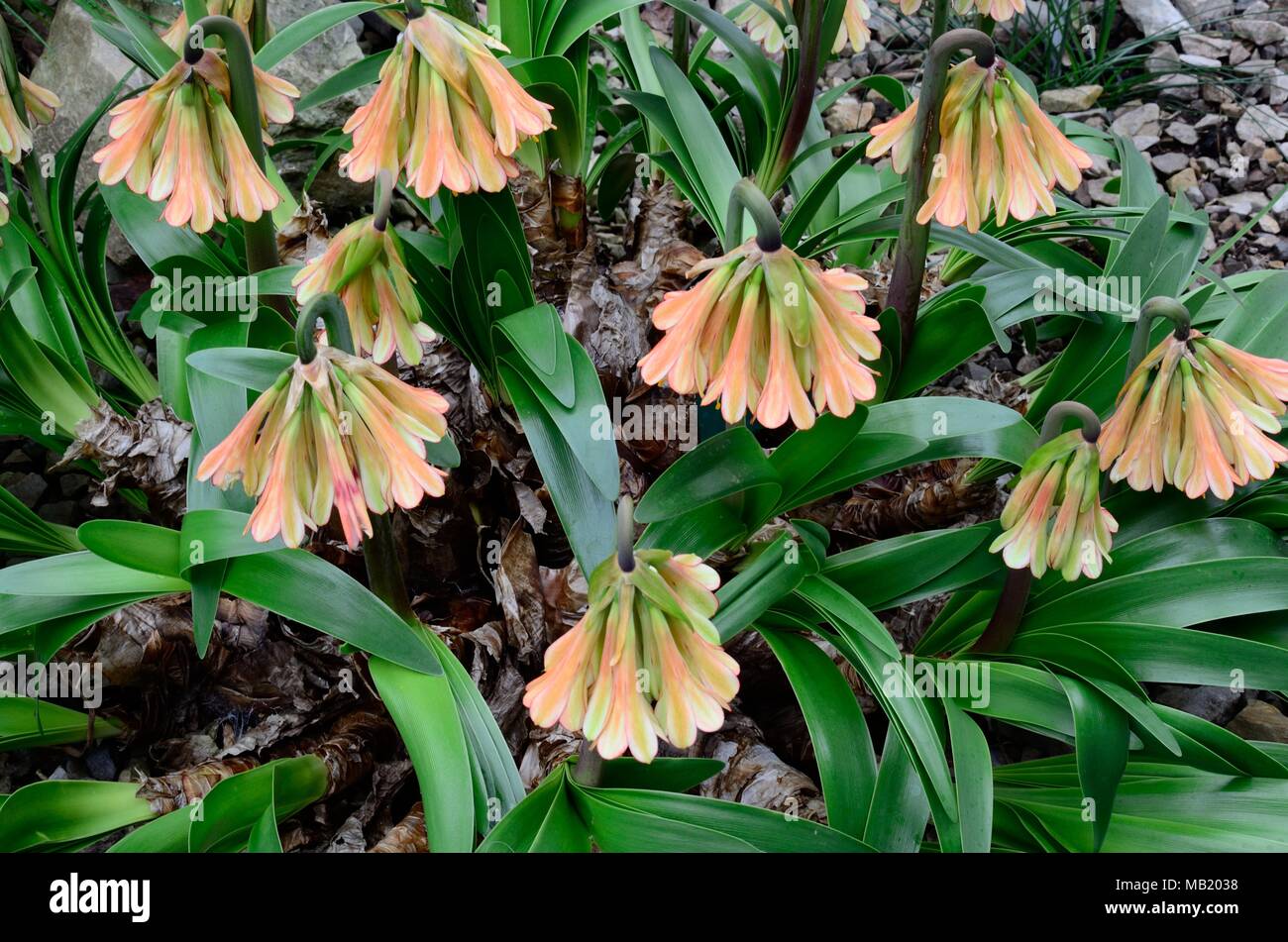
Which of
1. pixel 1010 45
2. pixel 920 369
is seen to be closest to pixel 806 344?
pixel 920 369

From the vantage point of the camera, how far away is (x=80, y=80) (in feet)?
10.3

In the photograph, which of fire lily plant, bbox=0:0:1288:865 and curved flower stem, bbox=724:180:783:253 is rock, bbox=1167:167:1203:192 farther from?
curved flower stem, bbox=724:180:783:253

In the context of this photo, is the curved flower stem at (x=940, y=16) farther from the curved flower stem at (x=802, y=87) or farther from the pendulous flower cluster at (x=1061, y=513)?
the pendulous flower cluster at (x=1061, y=513)

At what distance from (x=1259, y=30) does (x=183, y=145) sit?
12.2 feet

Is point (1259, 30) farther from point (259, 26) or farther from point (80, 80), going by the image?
point (80, 80)

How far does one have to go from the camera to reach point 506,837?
158 cm

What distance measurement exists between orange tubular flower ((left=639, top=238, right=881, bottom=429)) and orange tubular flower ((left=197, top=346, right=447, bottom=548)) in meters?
0.33

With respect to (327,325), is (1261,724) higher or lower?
lower

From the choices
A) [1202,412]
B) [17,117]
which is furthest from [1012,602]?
[17,117]

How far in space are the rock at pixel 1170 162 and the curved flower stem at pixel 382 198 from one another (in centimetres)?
283

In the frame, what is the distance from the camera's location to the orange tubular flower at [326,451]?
132cm

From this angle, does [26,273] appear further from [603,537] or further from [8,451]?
[603,537]

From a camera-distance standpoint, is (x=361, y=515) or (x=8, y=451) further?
(x=8, y=451)
